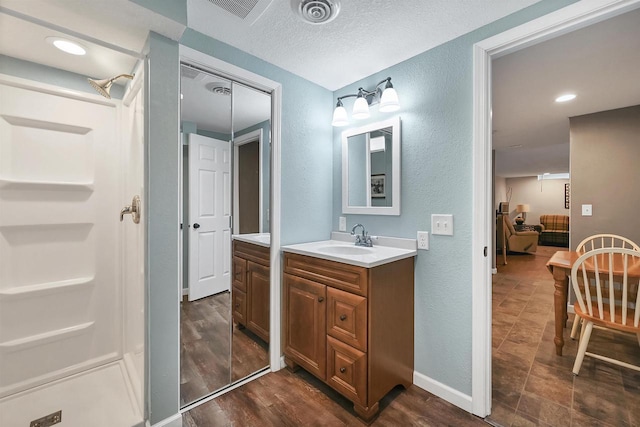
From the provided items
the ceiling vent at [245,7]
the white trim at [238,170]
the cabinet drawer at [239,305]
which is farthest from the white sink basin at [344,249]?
the ceiling vent at [245,7]

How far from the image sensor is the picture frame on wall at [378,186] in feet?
6.81

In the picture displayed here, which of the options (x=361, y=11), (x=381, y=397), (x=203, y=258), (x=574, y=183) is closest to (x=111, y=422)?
(x=203, y=258)

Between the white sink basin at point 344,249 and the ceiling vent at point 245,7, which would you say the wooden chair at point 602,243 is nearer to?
the white sink basin at point 344,249

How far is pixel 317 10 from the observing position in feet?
4.71

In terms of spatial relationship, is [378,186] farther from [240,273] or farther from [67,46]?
[67,46]

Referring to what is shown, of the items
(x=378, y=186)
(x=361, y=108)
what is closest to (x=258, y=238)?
(x=378, y=186)

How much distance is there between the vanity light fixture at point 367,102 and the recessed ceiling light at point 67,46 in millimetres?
1630

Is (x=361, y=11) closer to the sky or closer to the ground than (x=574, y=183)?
closer to the sky

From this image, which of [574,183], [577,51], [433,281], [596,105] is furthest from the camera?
[574,183]

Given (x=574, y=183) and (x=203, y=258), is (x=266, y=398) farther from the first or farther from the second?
(x=574, y=183)

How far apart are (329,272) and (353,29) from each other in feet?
4.87

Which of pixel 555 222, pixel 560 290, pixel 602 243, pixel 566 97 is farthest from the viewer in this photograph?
pixel 555 222

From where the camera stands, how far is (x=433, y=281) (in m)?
1.77

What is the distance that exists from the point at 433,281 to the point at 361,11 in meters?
1.66
